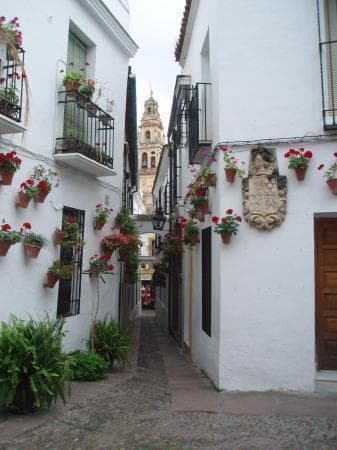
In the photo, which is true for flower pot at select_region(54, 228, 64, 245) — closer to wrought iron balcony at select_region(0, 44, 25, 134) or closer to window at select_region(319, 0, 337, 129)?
wrought iron balcony at select_region(0, 44, 25, 134)

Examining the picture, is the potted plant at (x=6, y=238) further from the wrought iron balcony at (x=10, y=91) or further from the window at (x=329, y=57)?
the window at (x=329, y=57)

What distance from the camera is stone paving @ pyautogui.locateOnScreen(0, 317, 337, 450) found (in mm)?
4410

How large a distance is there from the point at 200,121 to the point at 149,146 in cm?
5051

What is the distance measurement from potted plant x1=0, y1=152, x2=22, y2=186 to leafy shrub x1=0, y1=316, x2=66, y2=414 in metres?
1.99

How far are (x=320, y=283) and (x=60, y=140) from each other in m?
4.80

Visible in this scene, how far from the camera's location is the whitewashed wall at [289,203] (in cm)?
613

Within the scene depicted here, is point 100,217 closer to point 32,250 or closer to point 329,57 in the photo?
point 32,250

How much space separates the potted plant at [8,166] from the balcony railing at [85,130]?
1.49 m

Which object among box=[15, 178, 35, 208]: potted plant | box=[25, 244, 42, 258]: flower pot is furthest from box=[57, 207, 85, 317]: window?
A: box=[15, 178, 35, 208]: potted plant

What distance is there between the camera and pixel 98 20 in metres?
8.60

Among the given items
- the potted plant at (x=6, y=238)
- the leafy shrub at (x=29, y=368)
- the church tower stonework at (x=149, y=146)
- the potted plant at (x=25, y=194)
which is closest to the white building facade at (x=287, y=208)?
the leafy shrub at (x=29, y=368)

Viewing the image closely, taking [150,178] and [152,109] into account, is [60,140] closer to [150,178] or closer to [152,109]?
[150,178]

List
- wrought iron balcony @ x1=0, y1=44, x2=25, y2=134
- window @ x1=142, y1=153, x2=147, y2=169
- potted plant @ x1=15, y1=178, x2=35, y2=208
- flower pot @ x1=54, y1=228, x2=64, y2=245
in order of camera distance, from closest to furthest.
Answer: wrought iron balcony @ x1=0, y1=44, x2=25, y2=134
potted plant @ x1=15, y1=178, x2=35, y2=208
flower pot @ x1=54, y1=228, x2=64, y2=245
window @ x1=142, y1=153, x2=147, y2=169

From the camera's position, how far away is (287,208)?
246 inches
